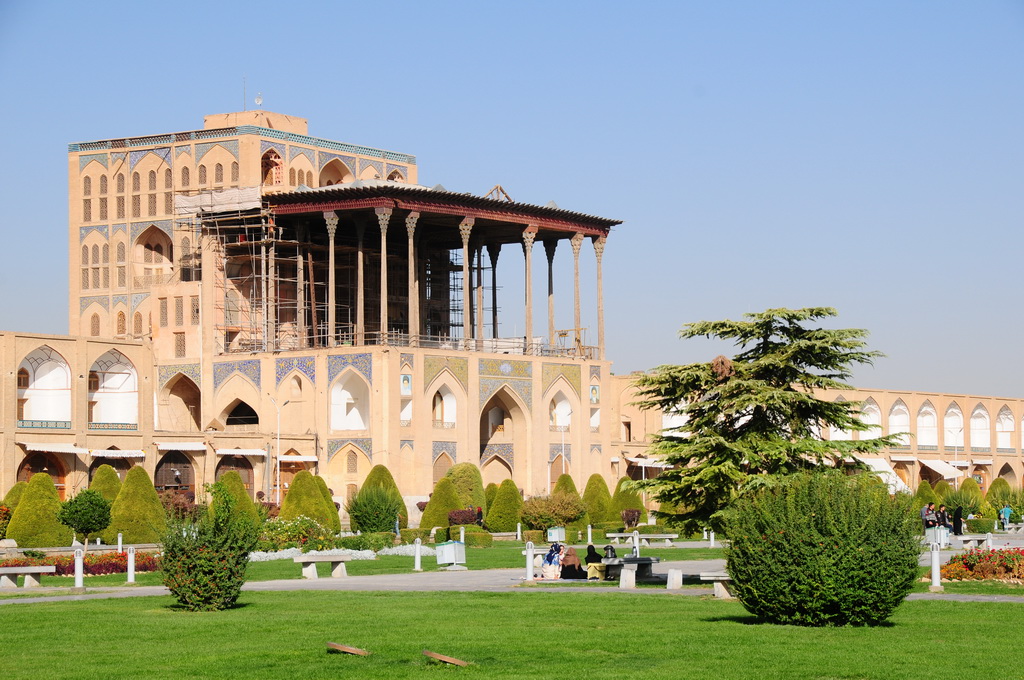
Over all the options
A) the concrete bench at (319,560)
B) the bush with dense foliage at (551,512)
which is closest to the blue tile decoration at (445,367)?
the bush with dense foliage at (551,512)

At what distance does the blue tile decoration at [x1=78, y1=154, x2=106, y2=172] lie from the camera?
222ft

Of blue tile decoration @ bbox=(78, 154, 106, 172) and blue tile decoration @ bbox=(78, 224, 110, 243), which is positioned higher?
blue tile decoration @ bbox=(78, 154, 106, 172)

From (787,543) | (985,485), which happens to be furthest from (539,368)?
(787,543)

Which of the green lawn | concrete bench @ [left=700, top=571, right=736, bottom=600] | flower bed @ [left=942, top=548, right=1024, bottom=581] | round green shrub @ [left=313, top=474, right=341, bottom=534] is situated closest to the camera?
the green lawn

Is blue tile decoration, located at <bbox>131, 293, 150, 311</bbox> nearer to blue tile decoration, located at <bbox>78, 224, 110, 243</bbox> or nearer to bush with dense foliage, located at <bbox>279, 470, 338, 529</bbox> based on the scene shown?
blue tile decoration, located at <bbox>78, 224, 110, 243</bbox>

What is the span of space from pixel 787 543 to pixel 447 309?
5362cm

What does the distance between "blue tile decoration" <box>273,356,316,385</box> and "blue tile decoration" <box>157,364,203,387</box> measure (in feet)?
12.5

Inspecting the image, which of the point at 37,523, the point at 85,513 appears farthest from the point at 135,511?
the point at 85,513

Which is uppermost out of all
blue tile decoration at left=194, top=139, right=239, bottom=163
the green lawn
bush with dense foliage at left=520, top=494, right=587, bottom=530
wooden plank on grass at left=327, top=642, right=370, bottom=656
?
blue tile decoration at left=194, top=139, right=239, bottom=163

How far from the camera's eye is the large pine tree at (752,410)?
21406 mm

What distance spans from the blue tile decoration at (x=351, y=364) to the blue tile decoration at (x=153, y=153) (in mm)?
14579

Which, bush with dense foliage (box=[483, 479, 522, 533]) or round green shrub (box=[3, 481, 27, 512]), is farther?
bush with dense foliage (box=[483, 479, 522, 533])

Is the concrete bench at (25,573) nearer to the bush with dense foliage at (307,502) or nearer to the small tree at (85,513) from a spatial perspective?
the small tree at (85,513)

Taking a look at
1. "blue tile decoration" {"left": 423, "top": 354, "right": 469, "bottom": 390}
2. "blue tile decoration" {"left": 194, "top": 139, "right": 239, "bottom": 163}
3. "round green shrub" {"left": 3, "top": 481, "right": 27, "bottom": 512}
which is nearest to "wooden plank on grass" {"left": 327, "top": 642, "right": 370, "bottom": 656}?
"round green shrub" {"left": 3, "top": 481, "right": 27, "bottom": 512}
